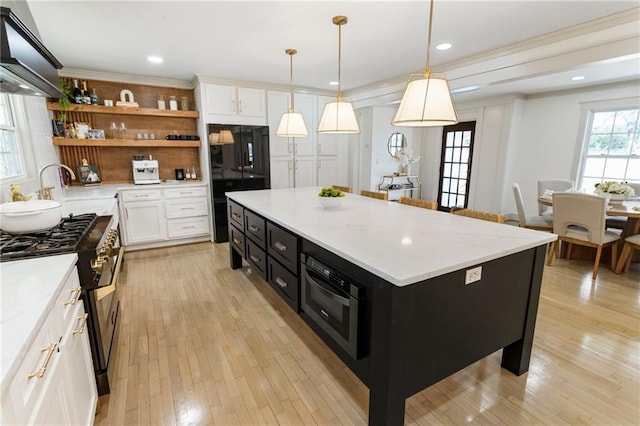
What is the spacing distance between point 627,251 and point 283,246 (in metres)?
3.86

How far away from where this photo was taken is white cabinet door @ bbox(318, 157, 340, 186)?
18.2ft

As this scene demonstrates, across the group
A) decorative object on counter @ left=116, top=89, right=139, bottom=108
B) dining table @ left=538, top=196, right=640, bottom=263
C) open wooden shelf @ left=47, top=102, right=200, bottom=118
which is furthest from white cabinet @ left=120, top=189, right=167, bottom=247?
dining table @ left=538, top=196, right=640, bottom=263

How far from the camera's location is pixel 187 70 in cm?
405

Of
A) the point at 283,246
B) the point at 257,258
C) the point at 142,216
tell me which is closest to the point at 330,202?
the point at 283,246

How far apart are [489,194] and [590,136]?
170cm

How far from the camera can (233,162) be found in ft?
14.8

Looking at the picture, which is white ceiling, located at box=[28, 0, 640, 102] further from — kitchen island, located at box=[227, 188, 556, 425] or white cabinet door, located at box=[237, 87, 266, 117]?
kitchen island, located at box=[227, 188, 556, 425]

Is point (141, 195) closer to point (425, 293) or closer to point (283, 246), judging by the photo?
point (283, 246)

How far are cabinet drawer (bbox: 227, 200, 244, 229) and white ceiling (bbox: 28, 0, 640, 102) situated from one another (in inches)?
64.9

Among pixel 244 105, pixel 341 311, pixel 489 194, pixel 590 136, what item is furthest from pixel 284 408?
pixel 590 136

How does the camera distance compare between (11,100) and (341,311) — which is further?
(11,100)

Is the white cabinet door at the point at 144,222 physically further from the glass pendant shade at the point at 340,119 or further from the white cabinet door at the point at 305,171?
the glass pendant shade at the point at 340,119

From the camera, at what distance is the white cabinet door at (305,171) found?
5.27 metres

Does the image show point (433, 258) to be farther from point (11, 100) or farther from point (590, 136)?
point (590, 136)
